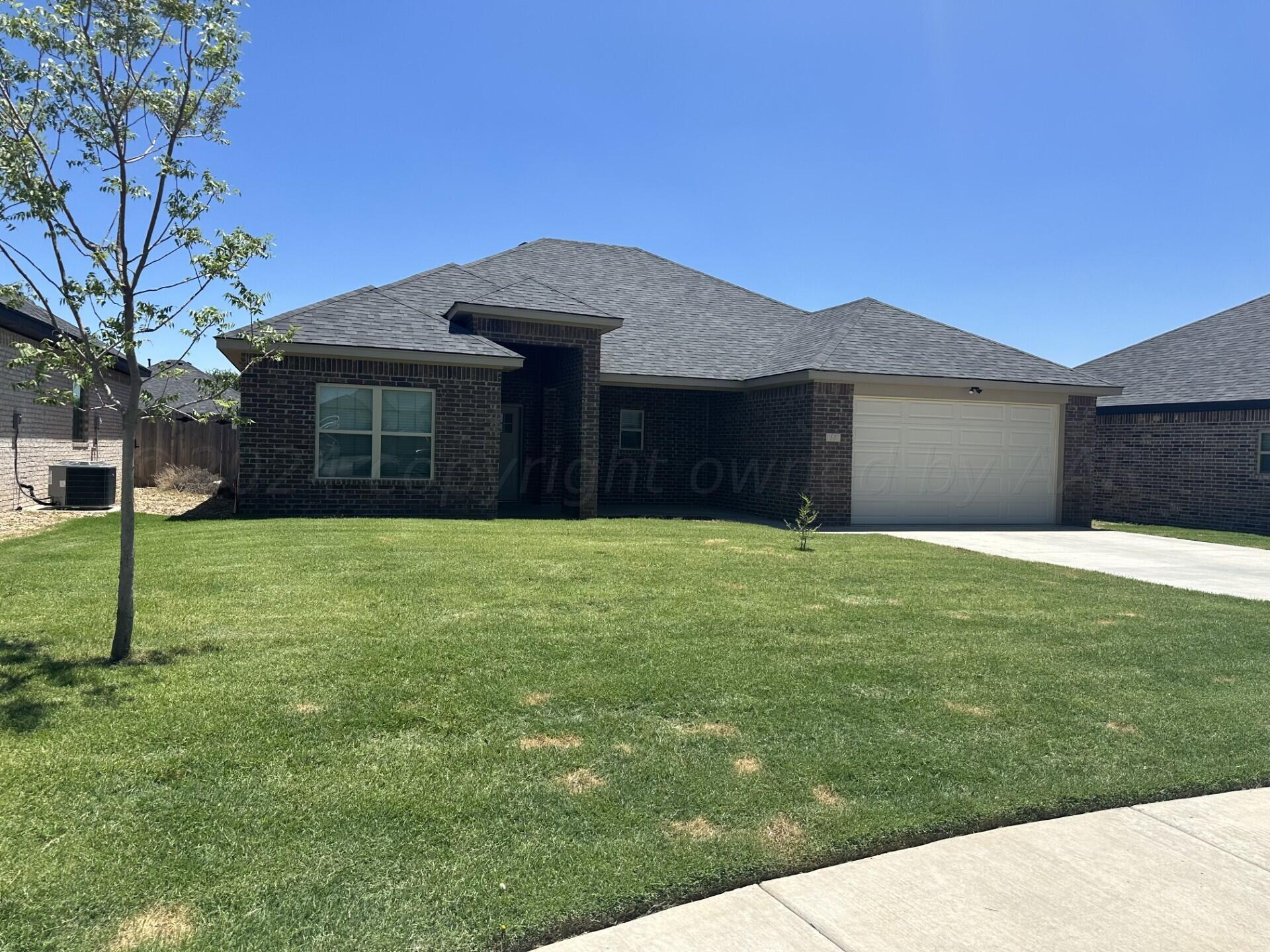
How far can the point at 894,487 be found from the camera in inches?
677

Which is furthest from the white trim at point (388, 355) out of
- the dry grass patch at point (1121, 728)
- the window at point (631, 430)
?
the dry grass patch at point (1121, 728)

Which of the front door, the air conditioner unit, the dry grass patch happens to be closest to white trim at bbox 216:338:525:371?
the front door

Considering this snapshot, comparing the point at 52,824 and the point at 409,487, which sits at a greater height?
the point at 409,487

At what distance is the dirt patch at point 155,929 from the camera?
2.75m

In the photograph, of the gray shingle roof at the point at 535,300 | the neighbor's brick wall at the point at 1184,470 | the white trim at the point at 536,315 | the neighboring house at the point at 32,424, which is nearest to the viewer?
the neighboring house at the point at 32,424

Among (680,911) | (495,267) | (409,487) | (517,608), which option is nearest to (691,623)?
(517,608)

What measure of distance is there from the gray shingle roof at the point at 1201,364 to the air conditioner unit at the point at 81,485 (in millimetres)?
21566

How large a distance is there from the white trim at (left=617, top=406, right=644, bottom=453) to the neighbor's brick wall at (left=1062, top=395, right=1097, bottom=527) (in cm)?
872

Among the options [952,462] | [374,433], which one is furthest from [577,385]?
[952,462]

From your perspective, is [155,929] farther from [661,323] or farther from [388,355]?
[661,323]

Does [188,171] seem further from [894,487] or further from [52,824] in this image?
[894,487]

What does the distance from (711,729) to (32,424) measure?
1702 cm

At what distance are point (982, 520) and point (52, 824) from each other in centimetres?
1707

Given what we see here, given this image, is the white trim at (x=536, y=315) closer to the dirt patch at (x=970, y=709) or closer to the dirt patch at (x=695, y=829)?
the dirt patch at (x=970, y=709)
